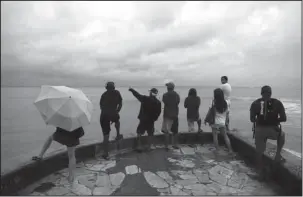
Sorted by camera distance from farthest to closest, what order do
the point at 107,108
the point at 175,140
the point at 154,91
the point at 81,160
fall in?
the point at 175,140 < the point at 154,91 < the point at 107,108 < the point at 81,160

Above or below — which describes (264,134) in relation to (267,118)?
below

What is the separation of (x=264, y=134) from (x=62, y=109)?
12.4 feet

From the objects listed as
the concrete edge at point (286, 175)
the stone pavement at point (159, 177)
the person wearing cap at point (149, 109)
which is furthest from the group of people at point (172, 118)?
the stone pavement at point (159, 177)

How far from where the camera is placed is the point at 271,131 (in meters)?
3.96

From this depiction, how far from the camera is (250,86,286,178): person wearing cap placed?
3.83 metres

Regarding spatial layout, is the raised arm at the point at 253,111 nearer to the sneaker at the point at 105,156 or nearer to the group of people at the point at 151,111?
the group of people at the point at 151,111

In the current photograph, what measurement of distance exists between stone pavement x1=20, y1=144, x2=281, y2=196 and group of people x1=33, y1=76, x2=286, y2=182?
1.06ft

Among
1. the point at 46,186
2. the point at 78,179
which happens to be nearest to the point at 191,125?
the point at 78,179

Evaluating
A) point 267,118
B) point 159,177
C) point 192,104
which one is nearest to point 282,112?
point 267,118

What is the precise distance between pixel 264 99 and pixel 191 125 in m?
3.57

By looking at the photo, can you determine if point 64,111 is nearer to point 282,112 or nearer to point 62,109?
point 62,109

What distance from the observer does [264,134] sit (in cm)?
402

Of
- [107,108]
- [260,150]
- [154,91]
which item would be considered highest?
[154,91]

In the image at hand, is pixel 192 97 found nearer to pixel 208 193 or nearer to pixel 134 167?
pixel 134 167
